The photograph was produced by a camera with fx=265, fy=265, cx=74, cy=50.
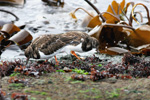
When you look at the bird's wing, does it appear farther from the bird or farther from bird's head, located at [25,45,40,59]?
bird's head, located at [25,45,40,59]

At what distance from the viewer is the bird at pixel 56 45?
4699 millimetres

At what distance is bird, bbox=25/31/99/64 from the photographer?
470 centimetres

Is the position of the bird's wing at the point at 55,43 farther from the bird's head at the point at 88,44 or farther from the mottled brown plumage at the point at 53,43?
the bird's head at the point at 88,44

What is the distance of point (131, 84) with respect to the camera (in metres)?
3.41

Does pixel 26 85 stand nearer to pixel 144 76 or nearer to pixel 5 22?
pixel 144 76

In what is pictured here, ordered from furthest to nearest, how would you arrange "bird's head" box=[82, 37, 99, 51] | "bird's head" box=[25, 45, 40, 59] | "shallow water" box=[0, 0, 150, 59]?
1. "shallow water" box=[0, 0, 150, 59]
2. "bird's head" box=[82, 37, 99, 51]
3. "bird's head" box=[25, 45, 40, 59]

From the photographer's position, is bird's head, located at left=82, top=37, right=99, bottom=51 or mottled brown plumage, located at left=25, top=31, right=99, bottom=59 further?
bird's head, located at left=82, top=37, right=99, bottom=51

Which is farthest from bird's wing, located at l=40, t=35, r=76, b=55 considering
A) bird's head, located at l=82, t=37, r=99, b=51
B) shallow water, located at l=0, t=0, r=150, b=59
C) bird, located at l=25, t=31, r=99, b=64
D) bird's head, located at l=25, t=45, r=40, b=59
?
shallow water, located at l=0, t=0, r=150, b=59

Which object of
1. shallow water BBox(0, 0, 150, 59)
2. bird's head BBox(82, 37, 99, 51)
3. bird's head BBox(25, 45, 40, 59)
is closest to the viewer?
bird's head BBox(25, 45, 40, 59)

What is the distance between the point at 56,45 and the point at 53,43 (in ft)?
0.22

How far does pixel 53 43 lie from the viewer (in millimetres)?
4828

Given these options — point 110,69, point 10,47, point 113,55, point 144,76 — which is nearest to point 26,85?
point 110,69

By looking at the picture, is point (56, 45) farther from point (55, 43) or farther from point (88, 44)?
point (88, 44)

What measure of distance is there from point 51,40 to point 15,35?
7.55ft
